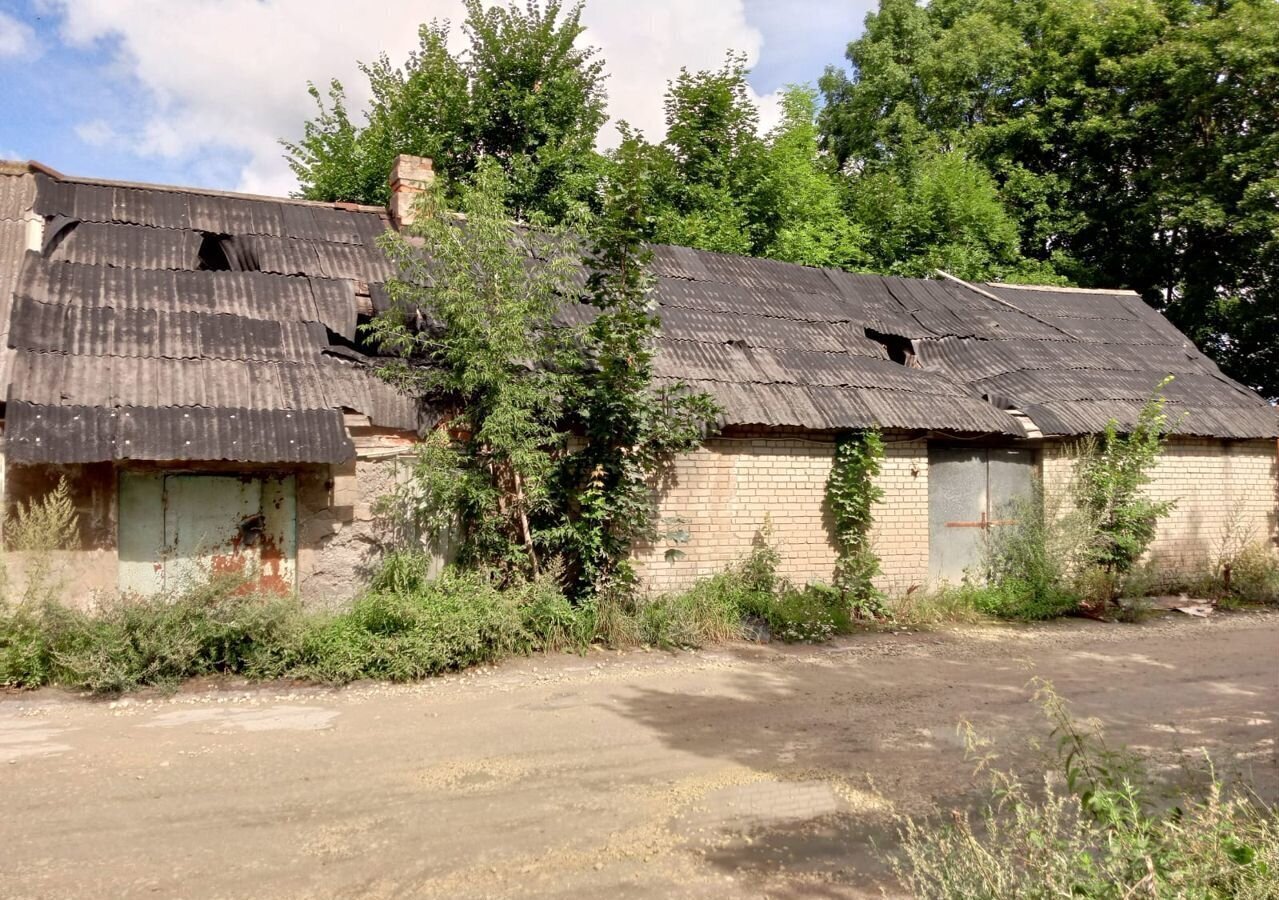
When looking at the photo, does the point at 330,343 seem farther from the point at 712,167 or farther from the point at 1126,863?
the point at 712,167

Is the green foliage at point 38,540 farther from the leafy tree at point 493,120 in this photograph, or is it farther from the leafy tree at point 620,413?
the leafy tree at point 493,120

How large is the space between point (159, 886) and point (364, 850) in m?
0.82

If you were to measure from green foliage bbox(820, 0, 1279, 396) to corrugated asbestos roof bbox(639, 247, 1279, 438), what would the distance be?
18.1 feet

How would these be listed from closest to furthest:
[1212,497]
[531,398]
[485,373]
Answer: [485,373] → [531,398] → [1212,497]

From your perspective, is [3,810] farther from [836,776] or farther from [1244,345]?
[1244,345]

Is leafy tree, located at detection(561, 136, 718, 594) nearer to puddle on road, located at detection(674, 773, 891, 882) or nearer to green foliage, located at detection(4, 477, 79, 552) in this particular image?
puddle on road, located at detection(674, 773, 891, 882)

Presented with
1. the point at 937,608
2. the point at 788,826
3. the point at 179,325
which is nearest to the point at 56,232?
the point at 179,325

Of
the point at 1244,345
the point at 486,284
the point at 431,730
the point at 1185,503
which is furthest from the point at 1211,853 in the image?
the point at 1244,345

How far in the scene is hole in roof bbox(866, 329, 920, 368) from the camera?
12844mm

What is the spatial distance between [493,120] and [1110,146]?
48.2 ft

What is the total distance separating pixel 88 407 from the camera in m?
7.47

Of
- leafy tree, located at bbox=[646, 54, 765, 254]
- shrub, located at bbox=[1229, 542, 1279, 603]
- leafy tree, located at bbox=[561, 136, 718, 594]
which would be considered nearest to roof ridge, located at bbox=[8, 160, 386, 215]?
leafy tree, located at bbox=[561, 136, 718, 594]

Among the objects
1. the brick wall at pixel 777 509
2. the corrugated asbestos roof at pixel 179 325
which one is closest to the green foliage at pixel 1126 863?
the corrugated asbestos roof at pixel 179 325

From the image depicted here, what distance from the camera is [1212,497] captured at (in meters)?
12.6
